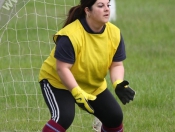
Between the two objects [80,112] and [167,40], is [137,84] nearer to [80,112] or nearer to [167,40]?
[80,112]

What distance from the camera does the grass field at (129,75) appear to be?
24.8ft

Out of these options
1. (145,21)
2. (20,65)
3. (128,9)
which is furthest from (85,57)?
(128,9)

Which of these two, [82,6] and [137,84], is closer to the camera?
[82,6]

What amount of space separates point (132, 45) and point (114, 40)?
6849 millimetres

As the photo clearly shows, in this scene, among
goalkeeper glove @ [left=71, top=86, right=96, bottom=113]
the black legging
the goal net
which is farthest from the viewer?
the goal net

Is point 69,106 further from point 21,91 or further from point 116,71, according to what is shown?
point 21,91

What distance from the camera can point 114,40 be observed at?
19.4 ft

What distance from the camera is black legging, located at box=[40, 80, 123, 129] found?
18.5ft

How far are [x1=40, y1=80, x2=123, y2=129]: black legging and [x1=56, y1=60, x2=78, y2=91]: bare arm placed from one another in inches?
7.1

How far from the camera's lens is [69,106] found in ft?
18.7

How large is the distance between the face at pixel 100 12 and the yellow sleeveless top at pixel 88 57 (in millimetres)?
150

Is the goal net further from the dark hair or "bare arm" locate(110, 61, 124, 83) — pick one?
"bare arm" locate(110, 61, 124, 83)

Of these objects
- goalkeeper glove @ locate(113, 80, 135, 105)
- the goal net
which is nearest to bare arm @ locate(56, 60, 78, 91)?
goalkeeper glove @ locate(113, 80, 135, 105)

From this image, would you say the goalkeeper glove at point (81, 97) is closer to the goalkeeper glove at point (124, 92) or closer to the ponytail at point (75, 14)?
the goalkeeper glove at point (124, 92)
